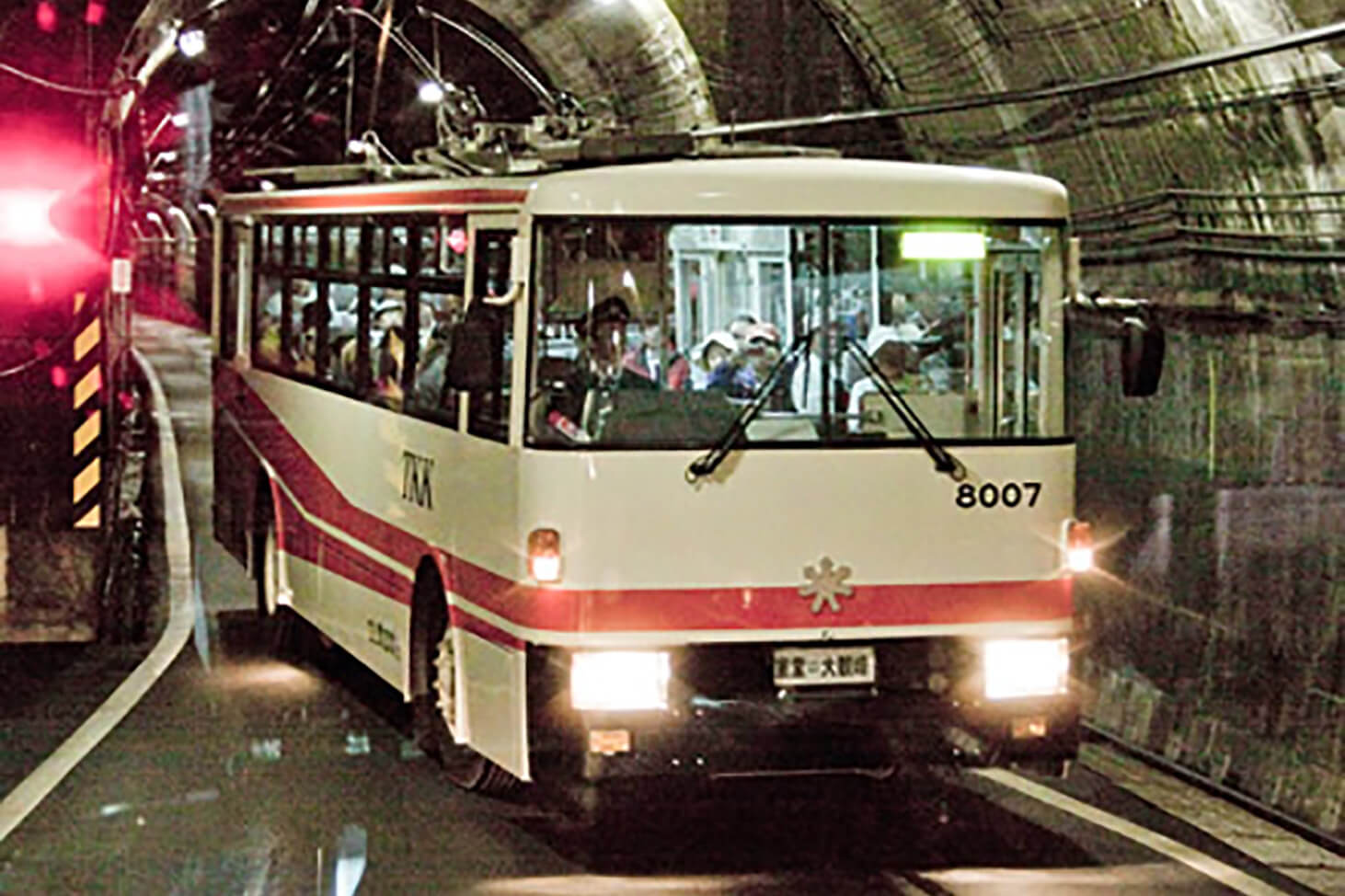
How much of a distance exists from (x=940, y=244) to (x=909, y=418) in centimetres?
74

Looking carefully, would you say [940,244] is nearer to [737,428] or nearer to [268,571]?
[737,428]

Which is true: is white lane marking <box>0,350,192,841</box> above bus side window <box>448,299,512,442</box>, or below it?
below

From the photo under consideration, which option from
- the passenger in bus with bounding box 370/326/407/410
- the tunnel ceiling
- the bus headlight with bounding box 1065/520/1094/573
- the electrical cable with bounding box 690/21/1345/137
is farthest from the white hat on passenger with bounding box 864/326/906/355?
the tunnel ceiling

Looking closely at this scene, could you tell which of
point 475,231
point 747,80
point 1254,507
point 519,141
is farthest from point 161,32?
point 475,231

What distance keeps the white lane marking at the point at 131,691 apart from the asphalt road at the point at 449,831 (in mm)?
95

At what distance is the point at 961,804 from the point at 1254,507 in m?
12.0

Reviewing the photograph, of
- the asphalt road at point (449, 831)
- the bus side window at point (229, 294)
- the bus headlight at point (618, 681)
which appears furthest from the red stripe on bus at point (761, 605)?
the bus side window at point (229, 294)

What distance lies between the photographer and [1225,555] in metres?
21.8

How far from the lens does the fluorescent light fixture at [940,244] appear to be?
32.4 feet

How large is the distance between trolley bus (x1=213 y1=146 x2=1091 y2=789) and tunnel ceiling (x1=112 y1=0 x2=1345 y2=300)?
4964 millimetres

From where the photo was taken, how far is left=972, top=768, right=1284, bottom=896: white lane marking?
900 centimetres

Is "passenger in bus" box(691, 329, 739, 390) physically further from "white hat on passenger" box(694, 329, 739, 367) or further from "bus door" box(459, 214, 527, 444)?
"bus door" box(459, 214, 527, 444)

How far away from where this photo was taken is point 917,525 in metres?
9.70

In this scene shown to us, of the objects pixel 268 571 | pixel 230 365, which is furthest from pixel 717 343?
pixel 230 365
